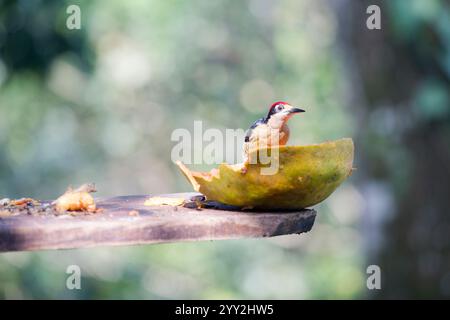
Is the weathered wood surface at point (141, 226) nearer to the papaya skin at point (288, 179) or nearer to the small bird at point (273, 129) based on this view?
the papaya skin at point (288, 179)

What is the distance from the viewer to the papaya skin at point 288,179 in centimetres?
224

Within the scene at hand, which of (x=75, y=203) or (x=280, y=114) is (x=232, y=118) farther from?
(x=75, y=203)

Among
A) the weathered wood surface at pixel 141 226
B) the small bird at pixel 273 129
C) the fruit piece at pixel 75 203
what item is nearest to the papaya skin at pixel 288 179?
the weathered wood surface at pixel 141 226

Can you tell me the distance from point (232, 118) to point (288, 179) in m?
7.14

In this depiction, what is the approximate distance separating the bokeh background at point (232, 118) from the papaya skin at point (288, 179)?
2.31 meters

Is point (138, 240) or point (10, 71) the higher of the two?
point (10, 71)

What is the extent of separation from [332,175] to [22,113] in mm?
5579

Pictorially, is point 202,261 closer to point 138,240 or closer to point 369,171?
point 369,171

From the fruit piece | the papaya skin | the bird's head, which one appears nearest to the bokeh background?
the bird's head

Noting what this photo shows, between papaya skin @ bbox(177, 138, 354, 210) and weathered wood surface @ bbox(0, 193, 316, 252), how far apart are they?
0.18ft

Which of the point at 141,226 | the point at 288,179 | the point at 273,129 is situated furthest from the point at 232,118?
the point at 141,226

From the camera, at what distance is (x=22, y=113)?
23.7 ft

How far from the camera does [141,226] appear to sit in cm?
201
